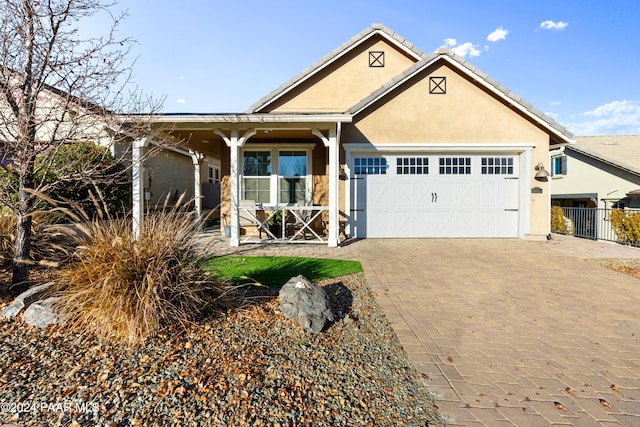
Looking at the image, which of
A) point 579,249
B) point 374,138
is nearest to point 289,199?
point 374,138

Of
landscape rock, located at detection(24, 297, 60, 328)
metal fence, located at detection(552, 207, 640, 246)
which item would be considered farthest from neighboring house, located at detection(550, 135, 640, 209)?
landscape rock, located at detection(24, 297, 60, 328)

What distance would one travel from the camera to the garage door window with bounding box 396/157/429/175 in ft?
29.1

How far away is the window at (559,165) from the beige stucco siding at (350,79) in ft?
45.5

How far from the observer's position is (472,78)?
8555mm

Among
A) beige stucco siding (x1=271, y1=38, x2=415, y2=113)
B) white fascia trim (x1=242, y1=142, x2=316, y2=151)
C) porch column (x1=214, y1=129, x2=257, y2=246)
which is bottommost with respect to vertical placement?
porch column (x1=214, y1=129, x2=257, y2=246)

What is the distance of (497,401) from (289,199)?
25.6ft

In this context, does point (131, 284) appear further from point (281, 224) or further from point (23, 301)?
point (281, 224)

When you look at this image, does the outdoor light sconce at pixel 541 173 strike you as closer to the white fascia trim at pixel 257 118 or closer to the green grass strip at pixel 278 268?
the white fascia trim at pixel 257 118

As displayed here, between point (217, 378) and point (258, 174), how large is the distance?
7672mm

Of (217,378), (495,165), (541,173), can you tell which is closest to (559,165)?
(541,173)

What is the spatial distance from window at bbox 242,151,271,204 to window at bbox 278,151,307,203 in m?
0.40

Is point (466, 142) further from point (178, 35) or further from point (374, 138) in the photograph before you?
point (178, 35)

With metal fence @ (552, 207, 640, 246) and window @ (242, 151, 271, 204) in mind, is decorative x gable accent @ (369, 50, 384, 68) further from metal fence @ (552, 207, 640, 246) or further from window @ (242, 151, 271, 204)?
metal fence @ (552, 207, 640, 246)

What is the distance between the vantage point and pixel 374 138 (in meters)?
8.64
